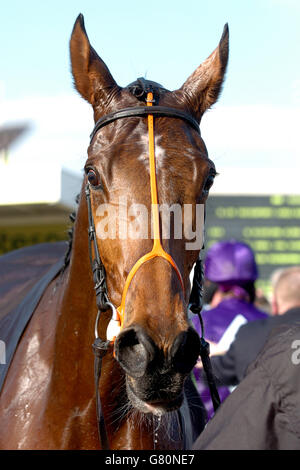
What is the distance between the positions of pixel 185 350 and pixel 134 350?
0.17 meters

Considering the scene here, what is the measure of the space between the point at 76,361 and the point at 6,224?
603 centimetres

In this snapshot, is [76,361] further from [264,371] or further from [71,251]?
[264,371]

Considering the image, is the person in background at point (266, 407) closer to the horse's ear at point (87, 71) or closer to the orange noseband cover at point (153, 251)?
the orange noseband cover at point (153, 251)

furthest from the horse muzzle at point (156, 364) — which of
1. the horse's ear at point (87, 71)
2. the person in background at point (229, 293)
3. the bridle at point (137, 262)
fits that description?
the person in background at point (229, 293)

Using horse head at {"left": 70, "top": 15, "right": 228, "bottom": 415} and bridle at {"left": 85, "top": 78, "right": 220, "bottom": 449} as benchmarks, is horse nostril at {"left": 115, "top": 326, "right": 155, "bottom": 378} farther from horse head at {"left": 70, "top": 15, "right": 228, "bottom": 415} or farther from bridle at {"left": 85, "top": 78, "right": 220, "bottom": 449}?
bridle at {"left": 85, "top": 78, "right": 220, "bottom": 449}

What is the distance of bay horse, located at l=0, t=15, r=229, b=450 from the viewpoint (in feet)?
7.07

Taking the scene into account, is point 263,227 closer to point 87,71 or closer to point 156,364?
point 87,71

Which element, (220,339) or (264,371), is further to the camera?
(220,339)

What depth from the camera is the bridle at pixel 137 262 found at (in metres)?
2.31

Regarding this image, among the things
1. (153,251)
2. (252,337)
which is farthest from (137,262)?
(252,337)

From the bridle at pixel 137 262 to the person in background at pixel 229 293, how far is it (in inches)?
80.9

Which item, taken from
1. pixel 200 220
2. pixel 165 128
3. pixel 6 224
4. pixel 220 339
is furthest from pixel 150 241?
pixel 6 224

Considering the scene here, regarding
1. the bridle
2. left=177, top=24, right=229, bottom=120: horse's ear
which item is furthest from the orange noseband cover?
left=177, top=24, right=229, bottom=120: horse's ear

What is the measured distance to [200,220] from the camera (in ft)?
8.20
